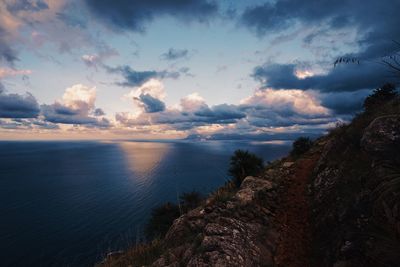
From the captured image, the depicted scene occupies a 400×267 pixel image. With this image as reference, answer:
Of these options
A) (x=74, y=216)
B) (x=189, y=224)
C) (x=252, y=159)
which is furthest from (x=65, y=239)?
(x=189, y=224)

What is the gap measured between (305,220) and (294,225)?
0.56 metres

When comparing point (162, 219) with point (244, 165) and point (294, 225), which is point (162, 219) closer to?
point (244, 165)

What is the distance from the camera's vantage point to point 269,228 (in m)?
10.6

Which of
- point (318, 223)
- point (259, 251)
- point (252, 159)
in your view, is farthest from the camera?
point (252, 159)

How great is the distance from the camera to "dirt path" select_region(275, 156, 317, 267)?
8898 millimetres

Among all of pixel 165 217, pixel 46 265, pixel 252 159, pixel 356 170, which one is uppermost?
pixel 356 170

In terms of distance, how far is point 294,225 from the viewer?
10742mm

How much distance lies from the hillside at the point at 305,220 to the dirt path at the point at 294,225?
0.12ft

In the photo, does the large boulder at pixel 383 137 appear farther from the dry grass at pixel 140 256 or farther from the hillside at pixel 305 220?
the dry grass at pixel 140 256

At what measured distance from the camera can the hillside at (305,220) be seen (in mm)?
7719

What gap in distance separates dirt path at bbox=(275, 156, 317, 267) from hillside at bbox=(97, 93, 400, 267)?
0.04 metres

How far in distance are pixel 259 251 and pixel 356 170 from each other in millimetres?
5446

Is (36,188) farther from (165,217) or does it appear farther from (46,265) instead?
(165,217)

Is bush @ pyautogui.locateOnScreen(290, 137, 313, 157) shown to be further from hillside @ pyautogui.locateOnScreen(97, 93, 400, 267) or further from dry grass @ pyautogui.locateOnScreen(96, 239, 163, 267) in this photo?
dry grass @ pyautogui.locateOnScreen(96, 239, 163, 267)
